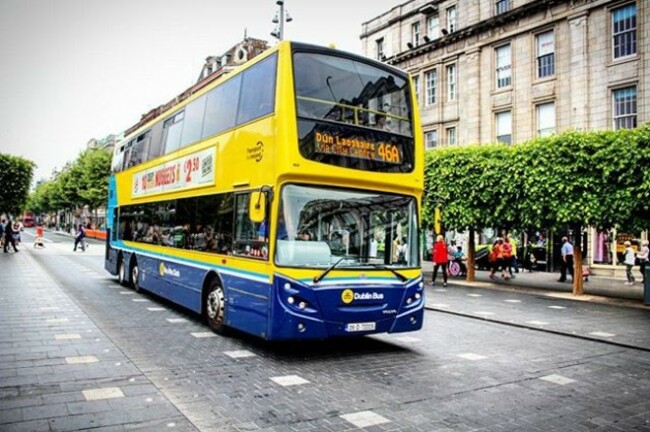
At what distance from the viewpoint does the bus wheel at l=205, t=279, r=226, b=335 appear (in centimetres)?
929

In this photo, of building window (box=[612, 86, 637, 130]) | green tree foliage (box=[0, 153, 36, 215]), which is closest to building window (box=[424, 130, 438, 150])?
building window (box=[612, 86, 637, 130])

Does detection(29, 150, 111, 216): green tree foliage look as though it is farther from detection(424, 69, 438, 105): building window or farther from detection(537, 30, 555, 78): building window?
detection(537, 30, 555, 78): building window

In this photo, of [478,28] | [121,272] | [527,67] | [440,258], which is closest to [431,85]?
[478,28]

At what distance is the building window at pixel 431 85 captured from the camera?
3456 centimetres

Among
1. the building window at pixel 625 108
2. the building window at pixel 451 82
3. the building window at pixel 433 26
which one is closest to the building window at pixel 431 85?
the building window at pixel 451 82

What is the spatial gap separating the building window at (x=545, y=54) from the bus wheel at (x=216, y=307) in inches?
945

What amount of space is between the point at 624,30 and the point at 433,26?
12683mm

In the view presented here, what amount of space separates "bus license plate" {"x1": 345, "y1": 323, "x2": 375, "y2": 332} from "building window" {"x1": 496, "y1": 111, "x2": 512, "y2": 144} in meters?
24.3

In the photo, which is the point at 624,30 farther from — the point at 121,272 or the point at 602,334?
the point at 121,272

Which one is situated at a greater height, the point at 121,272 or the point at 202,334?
the point at 121,272

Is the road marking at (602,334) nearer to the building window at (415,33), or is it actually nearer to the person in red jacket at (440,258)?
the person in red jacket at (440,258)

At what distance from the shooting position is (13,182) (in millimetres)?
50656

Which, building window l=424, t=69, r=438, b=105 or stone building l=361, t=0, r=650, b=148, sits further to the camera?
building window l=424, t=69, r=438, b=105

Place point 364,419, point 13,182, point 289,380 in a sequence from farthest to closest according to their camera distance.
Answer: point 13,182, point 289,380, point 364,419
